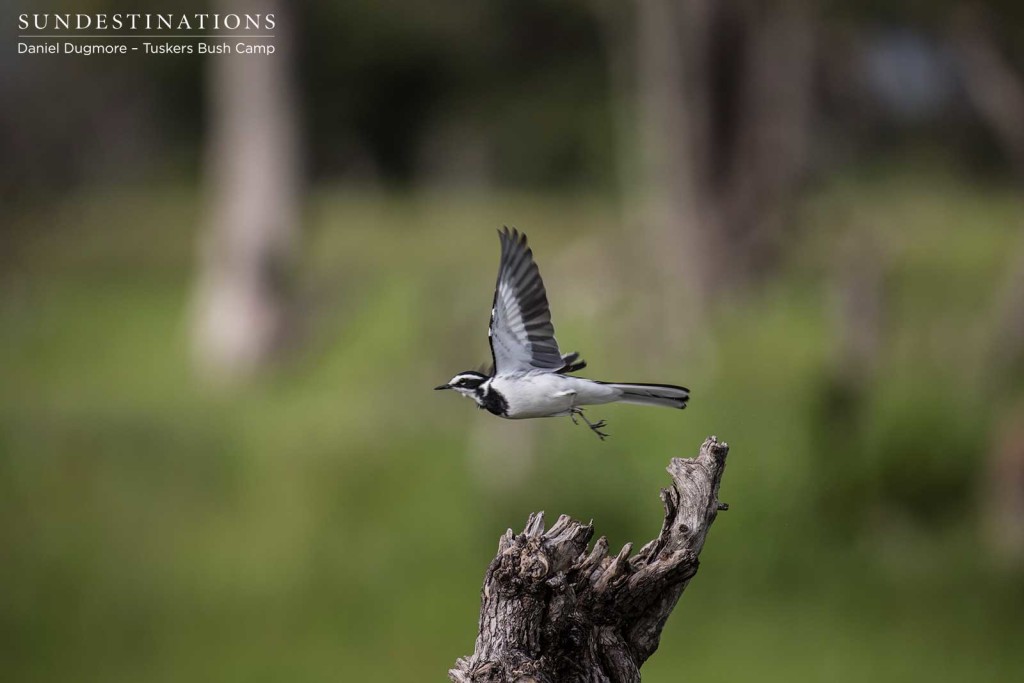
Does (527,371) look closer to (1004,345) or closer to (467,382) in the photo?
(467,382)

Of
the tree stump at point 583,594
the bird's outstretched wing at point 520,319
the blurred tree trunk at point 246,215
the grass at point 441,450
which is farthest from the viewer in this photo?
the blurred tree trunk at point 246,215

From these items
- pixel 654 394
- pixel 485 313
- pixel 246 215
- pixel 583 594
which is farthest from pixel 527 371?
pixel 246 215

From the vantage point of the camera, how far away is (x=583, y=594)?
8.46 ft

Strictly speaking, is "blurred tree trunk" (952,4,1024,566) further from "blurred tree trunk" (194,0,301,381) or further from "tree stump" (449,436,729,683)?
"tree stump" (449,436,729,683)

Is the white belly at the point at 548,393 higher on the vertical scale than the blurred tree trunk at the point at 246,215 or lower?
lower

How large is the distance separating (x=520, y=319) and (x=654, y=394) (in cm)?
38

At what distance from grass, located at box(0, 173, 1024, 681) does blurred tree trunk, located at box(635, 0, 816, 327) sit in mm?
294

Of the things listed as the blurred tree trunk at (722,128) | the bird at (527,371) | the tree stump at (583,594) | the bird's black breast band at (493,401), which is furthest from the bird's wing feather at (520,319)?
the blurred tree trunk at (722,128)

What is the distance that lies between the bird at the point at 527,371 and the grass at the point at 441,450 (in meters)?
4.30

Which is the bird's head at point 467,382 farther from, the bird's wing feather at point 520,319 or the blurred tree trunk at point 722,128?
the blurred tree trunk at point 722,128

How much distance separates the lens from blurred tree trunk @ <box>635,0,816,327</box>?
7996 millimetres

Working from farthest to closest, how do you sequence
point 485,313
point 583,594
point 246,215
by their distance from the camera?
point 246,215 → point 485,313 → point 583,594

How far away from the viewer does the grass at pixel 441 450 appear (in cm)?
740

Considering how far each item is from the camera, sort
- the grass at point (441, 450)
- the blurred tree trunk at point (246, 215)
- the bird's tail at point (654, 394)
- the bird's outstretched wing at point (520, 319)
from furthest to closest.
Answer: the blurred tree trunk at point (246, 215)
the grass at point (441, 450)
the bird's outstretched wing at point (520, 319)
the bird's tail at point (654, 394)
